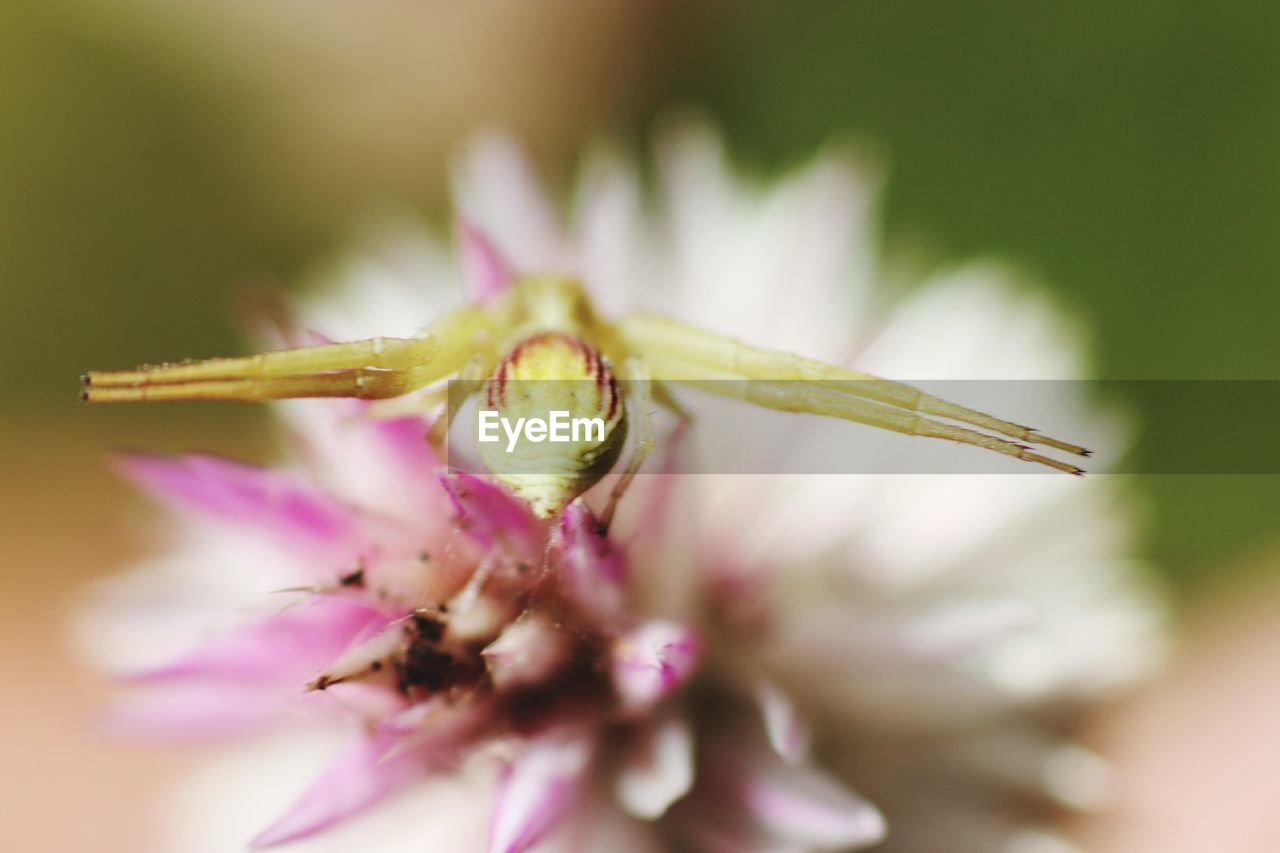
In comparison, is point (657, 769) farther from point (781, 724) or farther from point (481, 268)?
point (481, 268)

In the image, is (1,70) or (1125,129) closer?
(1125,129)

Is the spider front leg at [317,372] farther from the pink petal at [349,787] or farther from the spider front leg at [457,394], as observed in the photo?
the pink petal at [349,787]

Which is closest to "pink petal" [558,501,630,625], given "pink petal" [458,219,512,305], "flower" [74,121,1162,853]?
"flower" [74,121,1162,853]

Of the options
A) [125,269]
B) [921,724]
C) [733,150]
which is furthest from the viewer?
[125,269]

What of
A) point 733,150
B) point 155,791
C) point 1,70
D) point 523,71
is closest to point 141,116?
point 1,70

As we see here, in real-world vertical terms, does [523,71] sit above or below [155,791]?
above

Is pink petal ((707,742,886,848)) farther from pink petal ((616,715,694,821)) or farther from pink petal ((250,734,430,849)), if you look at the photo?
pink petal ((250,734,430,849))

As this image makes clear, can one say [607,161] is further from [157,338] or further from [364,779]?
[157,338]

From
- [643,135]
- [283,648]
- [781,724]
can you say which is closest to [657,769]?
[781,724]
